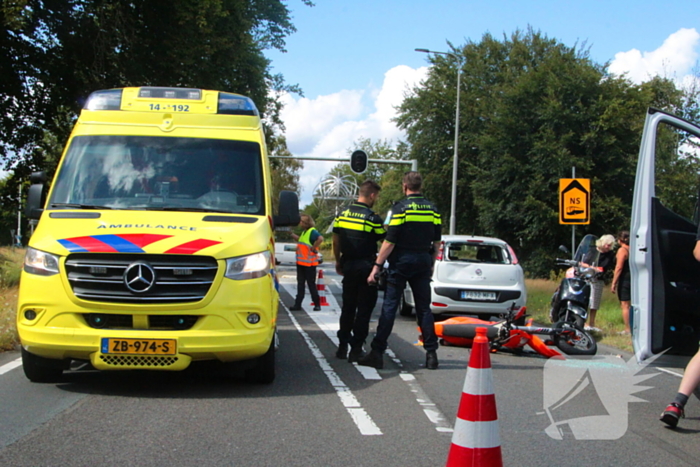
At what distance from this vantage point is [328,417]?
574 centimetres

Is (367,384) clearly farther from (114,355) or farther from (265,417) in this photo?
(114,355)

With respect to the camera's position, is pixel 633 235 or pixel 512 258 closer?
pixel 633 235

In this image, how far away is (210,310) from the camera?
6207mm

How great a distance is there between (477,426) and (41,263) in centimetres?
396

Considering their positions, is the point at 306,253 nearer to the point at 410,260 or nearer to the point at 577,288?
the point at 577,288

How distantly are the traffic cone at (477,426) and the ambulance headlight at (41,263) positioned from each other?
145 inches

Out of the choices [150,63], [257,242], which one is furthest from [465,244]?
[150,63]

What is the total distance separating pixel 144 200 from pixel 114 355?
158 centimetres

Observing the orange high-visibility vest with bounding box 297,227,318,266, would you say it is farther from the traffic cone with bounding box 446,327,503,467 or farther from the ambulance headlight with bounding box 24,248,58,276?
the traffic cone with bounding box 446,327,503,467

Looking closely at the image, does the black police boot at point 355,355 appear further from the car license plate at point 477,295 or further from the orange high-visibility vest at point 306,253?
the orange high-visibility vest at point 306,253

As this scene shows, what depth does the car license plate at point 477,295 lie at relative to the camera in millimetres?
12305

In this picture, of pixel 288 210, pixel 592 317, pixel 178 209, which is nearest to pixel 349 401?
pixel 288 210

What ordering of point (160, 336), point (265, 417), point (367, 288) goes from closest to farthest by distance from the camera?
point (265, 417) → point (160, 336) → point (367, 288)

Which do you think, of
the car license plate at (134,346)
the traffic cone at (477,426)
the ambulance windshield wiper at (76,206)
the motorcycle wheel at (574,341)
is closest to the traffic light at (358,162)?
the motorcycle wheel at (574,341)
